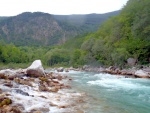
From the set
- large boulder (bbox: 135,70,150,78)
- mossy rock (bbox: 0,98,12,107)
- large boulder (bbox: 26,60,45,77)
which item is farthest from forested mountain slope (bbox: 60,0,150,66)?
mossy rock (bbox: 0,98,12,107)

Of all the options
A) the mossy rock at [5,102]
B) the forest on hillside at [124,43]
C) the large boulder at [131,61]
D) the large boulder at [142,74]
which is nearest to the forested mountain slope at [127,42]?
the forest on hillside at [124,43]

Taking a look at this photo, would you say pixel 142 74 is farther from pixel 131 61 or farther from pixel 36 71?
pixel 36 71

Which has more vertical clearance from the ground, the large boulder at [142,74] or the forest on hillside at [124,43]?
the forest on hillside at [124,43]

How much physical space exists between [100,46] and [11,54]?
3322 centimetres

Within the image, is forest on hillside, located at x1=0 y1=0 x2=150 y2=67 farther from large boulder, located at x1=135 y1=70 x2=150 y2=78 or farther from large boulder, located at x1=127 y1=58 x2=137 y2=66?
large boulder, located at x1=135 y1=70 x2=150 y2=78

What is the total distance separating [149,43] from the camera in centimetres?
3725

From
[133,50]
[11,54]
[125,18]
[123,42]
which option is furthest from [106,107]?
[11,54]

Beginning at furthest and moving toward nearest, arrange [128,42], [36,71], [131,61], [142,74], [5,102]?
[128,42] < [131,61] < [142,74] < [36,71] < [5,102]

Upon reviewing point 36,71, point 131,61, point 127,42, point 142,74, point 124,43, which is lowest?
point 142,74

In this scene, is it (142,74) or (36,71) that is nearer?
A: (36,71)

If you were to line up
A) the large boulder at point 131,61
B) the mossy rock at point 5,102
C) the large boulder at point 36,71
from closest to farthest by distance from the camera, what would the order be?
the mossy rock at point 5,102 → the large boulder at point 36,71 → the large boulder at point 131,61

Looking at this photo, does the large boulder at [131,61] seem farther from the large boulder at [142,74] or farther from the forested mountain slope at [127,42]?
the large boulder at [142,74]

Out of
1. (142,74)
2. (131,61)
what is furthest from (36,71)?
(131,61)

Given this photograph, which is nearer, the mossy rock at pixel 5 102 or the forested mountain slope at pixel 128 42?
→ the mossy rock at pixel 5 102
